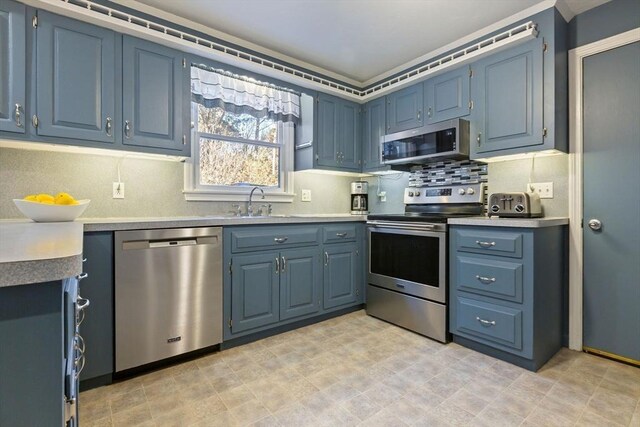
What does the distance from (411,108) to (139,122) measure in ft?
7.49

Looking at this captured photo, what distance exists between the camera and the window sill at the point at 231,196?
2557 mm

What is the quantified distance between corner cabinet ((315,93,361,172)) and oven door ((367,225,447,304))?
82 centimetres

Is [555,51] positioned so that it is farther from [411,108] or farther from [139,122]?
[139,122]

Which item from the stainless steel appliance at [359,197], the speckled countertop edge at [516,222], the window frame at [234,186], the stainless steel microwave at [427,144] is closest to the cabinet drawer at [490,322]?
the speckled countertop edge at [516,222]

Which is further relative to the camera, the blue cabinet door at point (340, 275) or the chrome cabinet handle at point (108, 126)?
the blue cabinet door at point (340, 275)

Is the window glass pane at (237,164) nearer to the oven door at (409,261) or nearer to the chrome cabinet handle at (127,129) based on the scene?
the chrome cabinet handle at (127,129)

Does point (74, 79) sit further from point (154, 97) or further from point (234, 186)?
point (234, 186)

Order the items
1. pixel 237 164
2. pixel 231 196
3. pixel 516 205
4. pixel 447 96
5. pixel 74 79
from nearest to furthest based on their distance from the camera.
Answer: pixel 74 79 → pixel 516 205 → pixel 447 96 → pixel 231 196 → pixel 237 164

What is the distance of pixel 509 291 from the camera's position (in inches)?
79.7

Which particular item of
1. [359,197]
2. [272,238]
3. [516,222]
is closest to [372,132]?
[359,197]

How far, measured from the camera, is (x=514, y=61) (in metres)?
2.26

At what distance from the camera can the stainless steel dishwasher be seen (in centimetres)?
181

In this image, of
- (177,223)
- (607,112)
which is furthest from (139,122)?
(607,112)

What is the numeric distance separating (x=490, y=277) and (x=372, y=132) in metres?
1.90
